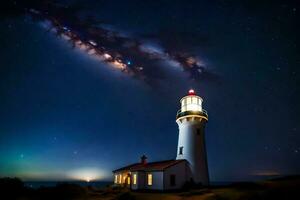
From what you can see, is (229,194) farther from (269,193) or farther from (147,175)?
(147,175)

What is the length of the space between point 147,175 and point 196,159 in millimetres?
5474

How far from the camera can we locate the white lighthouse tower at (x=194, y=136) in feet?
82.1

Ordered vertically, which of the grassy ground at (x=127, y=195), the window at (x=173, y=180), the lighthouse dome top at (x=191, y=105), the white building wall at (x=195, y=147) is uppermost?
the lighthouse dome top at (x=191, y=105)

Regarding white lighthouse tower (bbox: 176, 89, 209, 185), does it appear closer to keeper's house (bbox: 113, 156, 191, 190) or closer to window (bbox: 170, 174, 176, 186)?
keeper's house (bbox: 113, 156, 191, 190)

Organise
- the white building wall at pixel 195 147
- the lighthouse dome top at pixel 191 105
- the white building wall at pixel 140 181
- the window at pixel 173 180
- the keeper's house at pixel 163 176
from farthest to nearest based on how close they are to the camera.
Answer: the lighthouse dome top at pixel 191 105, the white building wall at pixel 195 147, the white building wall at pixel 140 181, the window at pixel 173 180, the keeper's house at pixel 163 176

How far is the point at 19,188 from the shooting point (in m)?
17.3

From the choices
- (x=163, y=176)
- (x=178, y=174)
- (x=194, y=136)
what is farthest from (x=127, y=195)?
(x=194, y=136)

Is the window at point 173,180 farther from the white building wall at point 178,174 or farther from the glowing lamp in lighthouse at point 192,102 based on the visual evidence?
the glowing lamp in lighthouse at point 192,102

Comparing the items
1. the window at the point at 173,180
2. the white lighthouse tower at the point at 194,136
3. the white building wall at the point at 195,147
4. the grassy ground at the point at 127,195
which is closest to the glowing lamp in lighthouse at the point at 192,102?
the white lighthouse tower at the point at 194,136

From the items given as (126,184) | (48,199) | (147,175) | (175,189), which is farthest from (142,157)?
(48,199)

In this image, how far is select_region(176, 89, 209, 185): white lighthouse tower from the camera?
2503 centimetres

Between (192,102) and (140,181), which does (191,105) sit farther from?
(140,181)

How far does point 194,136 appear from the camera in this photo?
25562 millimetres

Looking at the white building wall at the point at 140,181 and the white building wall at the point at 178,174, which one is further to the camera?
the white building wall at the point at 140,181
